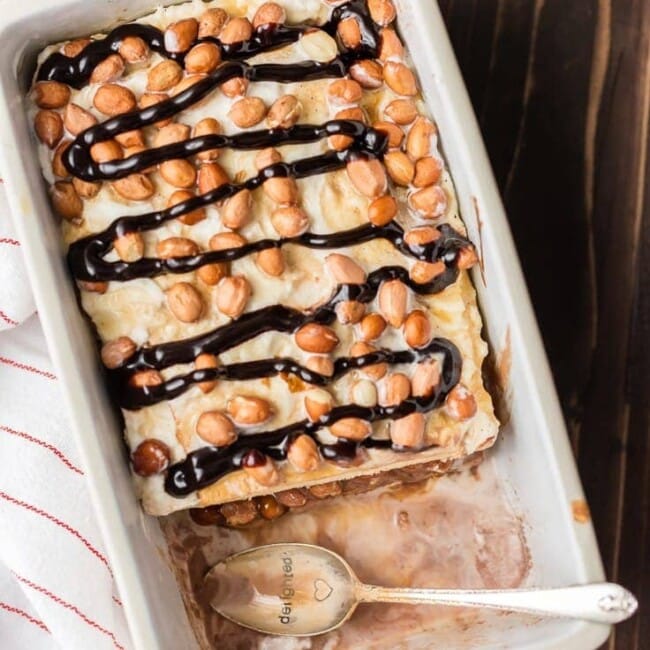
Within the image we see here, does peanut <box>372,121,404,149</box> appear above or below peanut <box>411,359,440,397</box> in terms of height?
above

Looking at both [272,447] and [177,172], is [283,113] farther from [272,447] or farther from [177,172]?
[272,447]

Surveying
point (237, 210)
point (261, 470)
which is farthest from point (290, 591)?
point (237, 210)

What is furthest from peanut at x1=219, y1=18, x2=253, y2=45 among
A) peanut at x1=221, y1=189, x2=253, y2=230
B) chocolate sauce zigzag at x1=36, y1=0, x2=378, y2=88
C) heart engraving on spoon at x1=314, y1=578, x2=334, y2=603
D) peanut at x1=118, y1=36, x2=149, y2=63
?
heart engraving on spoon at x1=314, y1=578, x2=334, y2=603

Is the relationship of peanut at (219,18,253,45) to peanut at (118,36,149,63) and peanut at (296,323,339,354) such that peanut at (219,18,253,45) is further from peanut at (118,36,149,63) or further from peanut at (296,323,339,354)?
peanut at (296,323,339,354)

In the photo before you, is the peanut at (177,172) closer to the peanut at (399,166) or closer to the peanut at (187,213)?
the peanut at (187,213)

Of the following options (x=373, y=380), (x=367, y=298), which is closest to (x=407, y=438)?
(x=373, y=380)

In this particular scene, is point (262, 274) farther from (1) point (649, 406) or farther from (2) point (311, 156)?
(1) point (649, 406)
